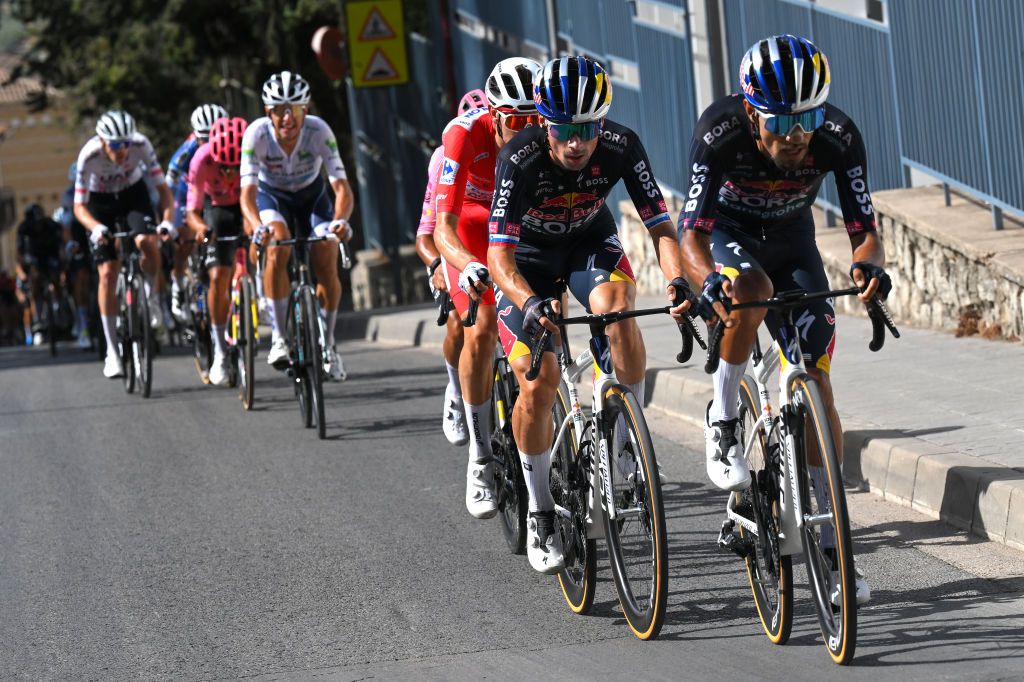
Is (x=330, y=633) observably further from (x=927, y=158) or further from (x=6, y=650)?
(x=927, y=158)

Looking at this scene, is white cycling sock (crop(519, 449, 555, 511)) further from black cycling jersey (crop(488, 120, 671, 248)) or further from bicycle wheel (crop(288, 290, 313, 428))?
bicycle wheel (crop(288, 290, 313, 428))

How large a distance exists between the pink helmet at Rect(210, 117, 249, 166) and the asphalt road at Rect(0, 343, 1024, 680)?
105 inches

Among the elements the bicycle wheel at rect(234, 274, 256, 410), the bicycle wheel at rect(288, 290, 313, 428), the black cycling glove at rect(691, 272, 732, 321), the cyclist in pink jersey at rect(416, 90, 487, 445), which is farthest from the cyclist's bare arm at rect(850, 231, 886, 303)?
the bicycle wheel at rect(234, 274, 256, 410)

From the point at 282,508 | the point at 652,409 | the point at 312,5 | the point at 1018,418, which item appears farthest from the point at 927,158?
the point at 312,5

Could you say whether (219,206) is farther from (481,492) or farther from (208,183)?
(481,492)

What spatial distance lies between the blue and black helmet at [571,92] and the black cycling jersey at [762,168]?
1.25ft

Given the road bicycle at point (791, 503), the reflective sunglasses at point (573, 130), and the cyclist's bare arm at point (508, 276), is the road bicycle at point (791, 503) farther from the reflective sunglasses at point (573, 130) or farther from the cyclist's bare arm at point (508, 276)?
the reflective sunglasses at point (573, 130)

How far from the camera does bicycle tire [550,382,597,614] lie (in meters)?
6.07

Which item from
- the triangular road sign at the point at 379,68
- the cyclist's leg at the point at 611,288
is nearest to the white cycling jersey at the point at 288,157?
the cyclist's leg at the point at 611,288

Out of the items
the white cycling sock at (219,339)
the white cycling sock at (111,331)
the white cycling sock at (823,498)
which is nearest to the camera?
the white cycling sock at (823,498)

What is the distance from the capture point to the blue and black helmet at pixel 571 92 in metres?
5.93

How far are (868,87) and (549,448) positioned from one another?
7.20 m

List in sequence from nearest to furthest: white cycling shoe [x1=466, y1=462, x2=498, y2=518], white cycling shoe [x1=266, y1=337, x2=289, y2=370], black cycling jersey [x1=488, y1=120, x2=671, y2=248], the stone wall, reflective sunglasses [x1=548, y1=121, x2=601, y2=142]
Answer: reflective sunglasses [x1=548, y1=121, x2=601, y2=142], black cycling jersey [x1=488, y1=120, x2=671, y2=248], white cycling shoe [x1=466, y1=462, x2=498, y2=518], the stone wall, white cycling shoe [x1=266, y1=337, x2=289, y2=370]

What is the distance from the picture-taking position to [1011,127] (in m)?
10.6
